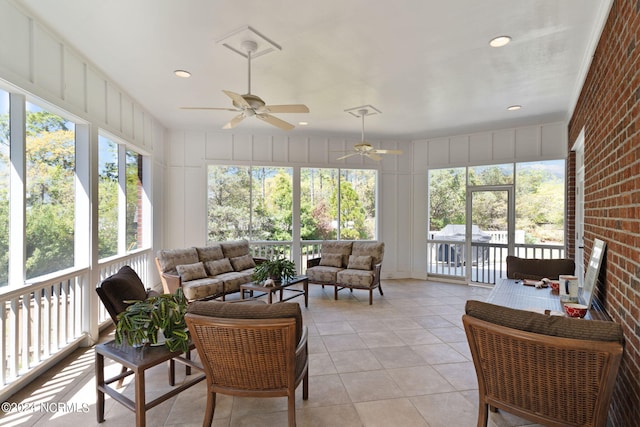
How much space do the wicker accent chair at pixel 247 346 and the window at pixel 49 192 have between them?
6.67ft

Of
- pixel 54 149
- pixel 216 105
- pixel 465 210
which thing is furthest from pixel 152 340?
pixel 465 210

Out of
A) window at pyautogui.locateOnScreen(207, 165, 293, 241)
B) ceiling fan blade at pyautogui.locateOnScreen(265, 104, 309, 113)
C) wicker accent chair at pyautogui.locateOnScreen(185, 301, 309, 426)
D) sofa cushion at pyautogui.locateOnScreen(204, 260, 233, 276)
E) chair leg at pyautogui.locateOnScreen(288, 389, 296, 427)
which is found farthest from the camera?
window at pyautogui.locateOnScreen(207, 165, 293, 241)

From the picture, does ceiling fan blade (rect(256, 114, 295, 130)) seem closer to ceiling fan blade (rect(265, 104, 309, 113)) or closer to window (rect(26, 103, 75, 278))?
ceiling fan blade (rect(265, 104, 309, 113))

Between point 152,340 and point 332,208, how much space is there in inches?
203

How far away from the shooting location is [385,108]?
4.94 m

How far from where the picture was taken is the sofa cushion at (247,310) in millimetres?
1925

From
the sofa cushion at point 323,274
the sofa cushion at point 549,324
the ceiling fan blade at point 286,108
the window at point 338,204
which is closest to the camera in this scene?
the sofa cushion at point 549,324

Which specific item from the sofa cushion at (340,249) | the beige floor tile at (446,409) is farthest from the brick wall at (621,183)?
the sofa cushion at (340,249)

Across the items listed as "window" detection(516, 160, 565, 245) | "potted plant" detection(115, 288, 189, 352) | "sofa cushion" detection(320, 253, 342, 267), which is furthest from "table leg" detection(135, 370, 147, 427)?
"window" detection(516, 160, 565, 245)

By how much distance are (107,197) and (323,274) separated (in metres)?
3.40

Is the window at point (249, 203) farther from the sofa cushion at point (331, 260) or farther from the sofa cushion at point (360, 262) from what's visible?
the sofa cushion at point (360, 262)

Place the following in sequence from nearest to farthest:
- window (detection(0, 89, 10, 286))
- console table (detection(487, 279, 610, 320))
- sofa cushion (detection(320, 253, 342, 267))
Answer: console table (detection(487, 279, 610, 320))
window (detection(0, 89, 10, 286))
sofa cushion (detection(320, 253, 342, 267))

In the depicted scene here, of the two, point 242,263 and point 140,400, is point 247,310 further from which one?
point 242,263

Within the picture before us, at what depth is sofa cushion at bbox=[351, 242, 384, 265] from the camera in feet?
18.8
